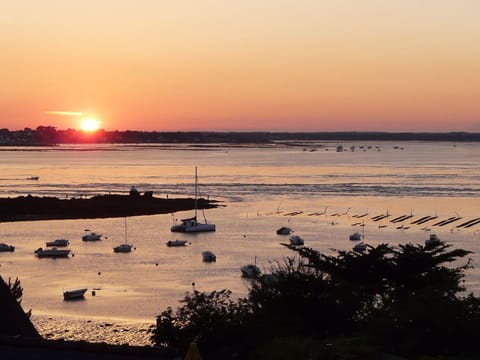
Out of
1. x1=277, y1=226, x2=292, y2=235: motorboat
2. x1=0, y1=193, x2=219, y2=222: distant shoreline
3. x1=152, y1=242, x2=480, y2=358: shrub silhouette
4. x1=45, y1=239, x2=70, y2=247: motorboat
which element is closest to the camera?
x1=152, y1=242, x2=480, y2=358: shrub silhouette

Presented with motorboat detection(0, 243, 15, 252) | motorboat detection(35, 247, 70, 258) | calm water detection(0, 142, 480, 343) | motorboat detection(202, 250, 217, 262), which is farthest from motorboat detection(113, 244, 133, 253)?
motorboat detection(0, 243, 15, 252)

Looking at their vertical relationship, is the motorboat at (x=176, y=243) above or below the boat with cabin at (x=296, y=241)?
below

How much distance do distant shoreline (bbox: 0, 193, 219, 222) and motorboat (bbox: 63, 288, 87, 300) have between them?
32660mm

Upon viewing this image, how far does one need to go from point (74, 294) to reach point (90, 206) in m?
40.4

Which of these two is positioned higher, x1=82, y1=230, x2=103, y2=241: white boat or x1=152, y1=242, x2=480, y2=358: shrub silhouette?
x1=152, y1=242, x2=480, y2=358: shrub silhouette

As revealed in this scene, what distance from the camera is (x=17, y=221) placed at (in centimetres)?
6806

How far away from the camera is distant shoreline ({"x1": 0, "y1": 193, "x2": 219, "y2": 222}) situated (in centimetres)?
7175

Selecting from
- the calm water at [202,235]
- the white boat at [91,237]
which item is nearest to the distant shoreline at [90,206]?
the calm water at [202,235]

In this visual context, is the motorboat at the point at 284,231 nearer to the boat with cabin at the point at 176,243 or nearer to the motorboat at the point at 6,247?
the boat with cabin at the point at 176,243

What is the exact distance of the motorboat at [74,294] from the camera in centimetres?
3716

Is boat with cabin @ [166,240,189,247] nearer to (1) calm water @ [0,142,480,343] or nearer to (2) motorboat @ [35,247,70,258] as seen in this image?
(1) calm water @ [0,142,480,343]

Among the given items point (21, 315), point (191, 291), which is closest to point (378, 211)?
point (191, 291)

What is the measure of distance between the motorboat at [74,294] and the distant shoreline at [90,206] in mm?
32660

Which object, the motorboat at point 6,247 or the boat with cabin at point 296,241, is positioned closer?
the motorboat at point 6,247
